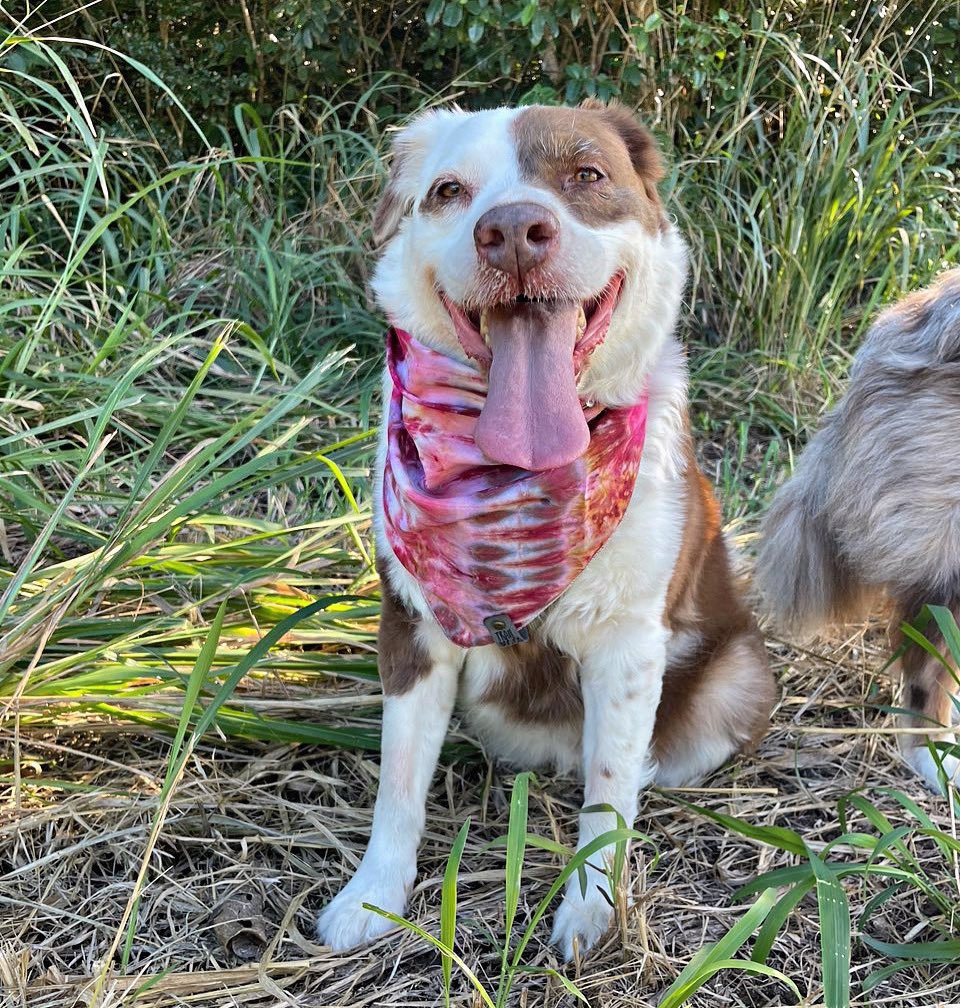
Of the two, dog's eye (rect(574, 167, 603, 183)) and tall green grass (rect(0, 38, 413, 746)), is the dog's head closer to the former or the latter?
dog's eye (rect(574, 167, 603, 183))

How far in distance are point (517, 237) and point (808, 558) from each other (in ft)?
4.48

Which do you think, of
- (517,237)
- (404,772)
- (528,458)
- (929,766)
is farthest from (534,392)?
(929,766)

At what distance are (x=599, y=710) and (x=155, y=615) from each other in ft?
3.96

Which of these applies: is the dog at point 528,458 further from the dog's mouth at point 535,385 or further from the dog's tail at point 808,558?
the dog's tail at point 808,558

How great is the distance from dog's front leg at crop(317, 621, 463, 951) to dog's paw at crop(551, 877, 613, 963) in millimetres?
320

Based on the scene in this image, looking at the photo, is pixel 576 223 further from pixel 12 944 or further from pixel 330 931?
pixel 12 944

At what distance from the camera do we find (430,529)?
2.15 m

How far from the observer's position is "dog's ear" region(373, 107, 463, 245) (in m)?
2.30

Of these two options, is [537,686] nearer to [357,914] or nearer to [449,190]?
[357,914]

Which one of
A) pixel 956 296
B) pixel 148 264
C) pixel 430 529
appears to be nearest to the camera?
pixel 430 529

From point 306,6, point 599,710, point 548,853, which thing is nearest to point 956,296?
point 599,710

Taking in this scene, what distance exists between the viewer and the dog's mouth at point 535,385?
1974 mm

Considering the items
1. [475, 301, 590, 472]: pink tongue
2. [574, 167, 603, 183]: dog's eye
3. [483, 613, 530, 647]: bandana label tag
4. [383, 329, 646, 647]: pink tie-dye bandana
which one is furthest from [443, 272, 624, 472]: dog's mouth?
[483, 613, 530, 647]: bandana label tag

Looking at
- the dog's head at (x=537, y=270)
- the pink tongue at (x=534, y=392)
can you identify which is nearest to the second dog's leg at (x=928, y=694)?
the dog's head at (x=537, y=270)
